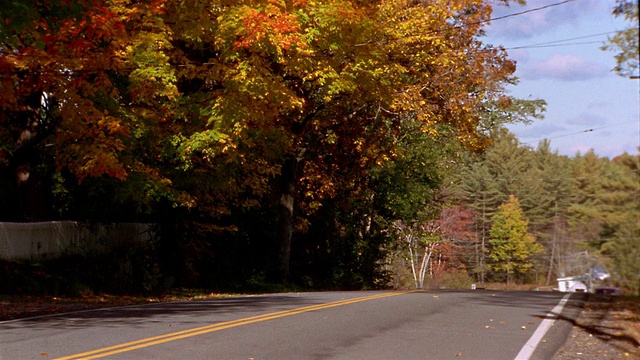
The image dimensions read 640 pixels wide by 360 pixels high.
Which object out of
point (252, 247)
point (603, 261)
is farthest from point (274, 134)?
point (603, 261)

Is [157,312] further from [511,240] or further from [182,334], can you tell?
[511,240]

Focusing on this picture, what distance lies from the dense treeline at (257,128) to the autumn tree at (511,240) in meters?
61.6

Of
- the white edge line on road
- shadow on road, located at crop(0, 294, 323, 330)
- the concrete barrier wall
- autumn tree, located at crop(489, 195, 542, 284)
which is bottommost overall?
the white edge line on road

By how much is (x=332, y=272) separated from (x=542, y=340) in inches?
932

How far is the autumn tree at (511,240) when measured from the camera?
96812 millimetres

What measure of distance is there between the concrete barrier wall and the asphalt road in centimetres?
670

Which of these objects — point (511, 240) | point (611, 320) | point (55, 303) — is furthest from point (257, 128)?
point (511, 240)

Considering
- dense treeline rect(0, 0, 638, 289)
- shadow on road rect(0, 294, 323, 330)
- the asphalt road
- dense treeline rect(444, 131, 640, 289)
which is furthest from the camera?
dense treeline rect(444, 131, 640, 289)

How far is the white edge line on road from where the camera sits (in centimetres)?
994

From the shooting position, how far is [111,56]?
1873cm

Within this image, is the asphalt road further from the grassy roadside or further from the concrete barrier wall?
the concrete barrier wall

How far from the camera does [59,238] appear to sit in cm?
2239

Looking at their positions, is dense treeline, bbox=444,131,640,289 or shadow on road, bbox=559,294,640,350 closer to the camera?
shadow on road, bbox=559,294,640,350

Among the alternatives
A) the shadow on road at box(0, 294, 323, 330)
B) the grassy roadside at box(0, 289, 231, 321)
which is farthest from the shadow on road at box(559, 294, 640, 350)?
the grassy roadside at box(0, 289, 231, 321)
